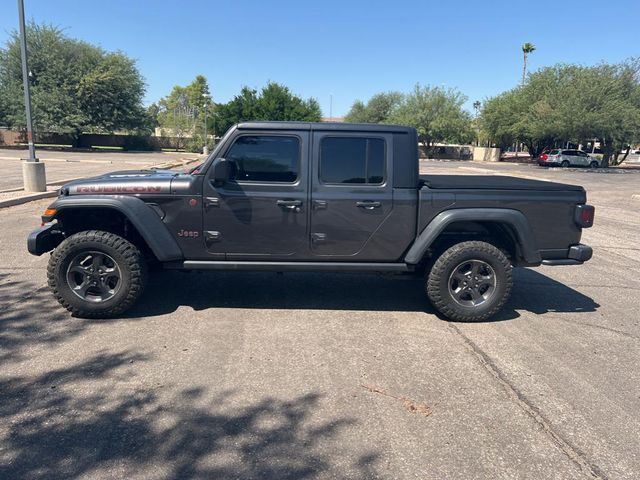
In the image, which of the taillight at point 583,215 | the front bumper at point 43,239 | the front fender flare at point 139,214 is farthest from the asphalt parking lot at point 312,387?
the taillight at point 583,215

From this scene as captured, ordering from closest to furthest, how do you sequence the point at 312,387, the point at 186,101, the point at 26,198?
the point at 312,387
the point at 26,198
the point at 186,101

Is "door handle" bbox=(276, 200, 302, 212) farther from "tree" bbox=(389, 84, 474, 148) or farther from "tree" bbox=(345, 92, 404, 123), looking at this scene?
"tree" bbox=(345, 92, 404, 123)

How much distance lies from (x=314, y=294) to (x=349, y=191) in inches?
60.0

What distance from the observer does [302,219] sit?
15.6ft

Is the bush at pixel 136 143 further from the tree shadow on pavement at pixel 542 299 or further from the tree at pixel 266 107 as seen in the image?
the tree shadow on pavement at pixel 542 299

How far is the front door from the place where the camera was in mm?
4684

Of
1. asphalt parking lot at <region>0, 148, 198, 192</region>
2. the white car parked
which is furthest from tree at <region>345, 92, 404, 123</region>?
asphalt parking lot at <region>0, 148, 198, 192</region>

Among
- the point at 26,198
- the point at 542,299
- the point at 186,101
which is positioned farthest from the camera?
the point at 186,101

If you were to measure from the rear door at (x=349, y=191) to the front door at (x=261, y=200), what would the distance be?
0.47ft

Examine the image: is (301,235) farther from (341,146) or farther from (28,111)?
(28,111)

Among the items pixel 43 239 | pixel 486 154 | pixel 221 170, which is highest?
pixel 486 154

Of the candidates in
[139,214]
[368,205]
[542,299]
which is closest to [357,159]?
[368,205]

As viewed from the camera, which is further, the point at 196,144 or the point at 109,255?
the point at 196,144

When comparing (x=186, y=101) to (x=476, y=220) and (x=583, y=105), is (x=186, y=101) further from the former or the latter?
(x=476, y=220)
